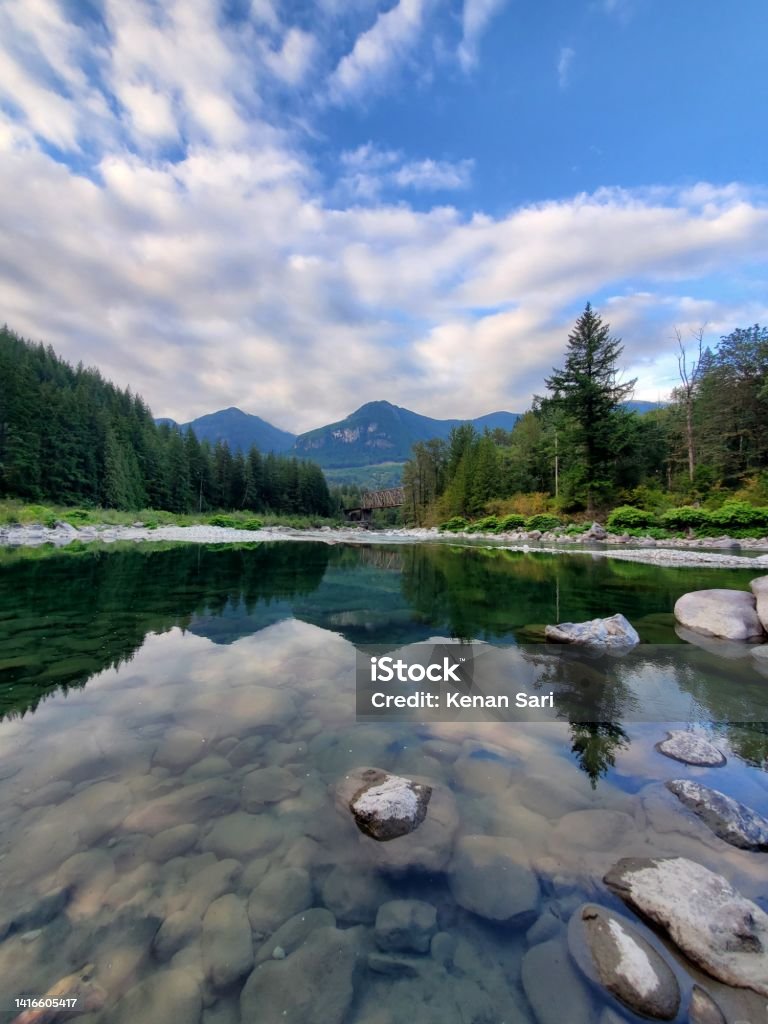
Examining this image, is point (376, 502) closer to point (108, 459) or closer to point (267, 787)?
point (108, 459)

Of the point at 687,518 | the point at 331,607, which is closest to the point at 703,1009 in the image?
the point at 331,607

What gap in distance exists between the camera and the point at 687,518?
23141 mm

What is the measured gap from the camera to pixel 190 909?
6.04 feet

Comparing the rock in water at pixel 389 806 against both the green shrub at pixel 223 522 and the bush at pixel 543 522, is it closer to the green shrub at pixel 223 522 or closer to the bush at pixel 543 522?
the bush at pixel 543 522

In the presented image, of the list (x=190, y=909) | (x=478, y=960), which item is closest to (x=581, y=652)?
(x=478, y=960)

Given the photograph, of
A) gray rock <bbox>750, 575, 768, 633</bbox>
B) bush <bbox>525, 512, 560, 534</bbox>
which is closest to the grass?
bush <bbox>525, 512, 560, 534</bbox>

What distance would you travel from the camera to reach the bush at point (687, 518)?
2273 centimetres

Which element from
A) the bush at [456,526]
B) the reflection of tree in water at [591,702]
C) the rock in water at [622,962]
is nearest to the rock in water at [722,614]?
the reflection of tree in water at [591,702]

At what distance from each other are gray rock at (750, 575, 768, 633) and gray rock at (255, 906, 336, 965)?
7157mm

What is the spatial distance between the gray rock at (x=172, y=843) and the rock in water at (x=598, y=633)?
5.06 metres

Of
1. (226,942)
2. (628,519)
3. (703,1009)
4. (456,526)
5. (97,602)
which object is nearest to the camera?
(703,1009)

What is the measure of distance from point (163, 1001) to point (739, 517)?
1086 inches

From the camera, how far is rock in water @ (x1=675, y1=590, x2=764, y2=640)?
6242 mm

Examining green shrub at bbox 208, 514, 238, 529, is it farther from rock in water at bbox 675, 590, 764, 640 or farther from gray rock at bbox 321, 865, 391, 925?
gray rock at bbox 321, 865, 391, 925
